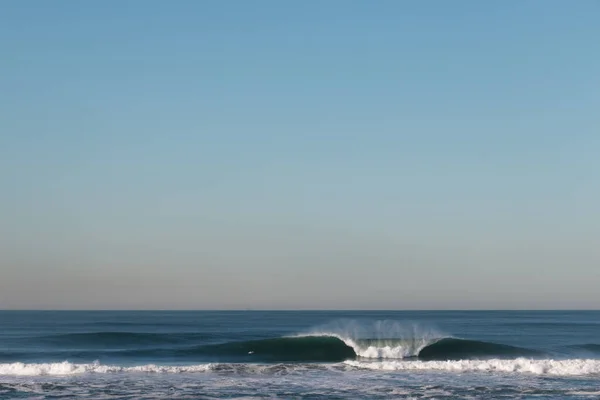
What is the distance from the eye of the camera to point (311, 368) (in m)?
32.0

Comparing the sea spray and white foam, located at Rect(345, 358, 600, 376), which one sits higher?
the sea spray

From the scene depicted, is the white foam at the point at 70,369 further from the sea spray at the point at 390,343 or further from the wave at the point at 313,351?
the sea spray at the point at 390,343

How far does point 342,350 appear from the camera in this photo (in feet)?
133

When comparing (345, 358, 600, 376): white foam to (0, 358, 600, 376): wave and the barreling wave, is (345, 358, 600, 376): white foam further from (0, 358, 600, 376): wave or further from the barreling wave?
the barreling wave

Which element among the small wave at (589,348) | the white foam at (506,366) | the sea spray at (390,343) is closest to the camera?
the white foam at (506,366)

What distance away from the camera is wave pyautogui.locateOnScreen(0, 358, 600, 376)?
31.2 metres

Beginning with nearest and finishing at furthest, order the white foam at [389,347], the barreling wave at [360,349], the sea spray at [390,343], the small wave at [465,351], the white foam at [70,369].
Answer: the white foam at [70,369] < the white foam at [389,347] < the sea spray at [390,343] < the barreling wave at [360,349] < the small wave at [465,351]

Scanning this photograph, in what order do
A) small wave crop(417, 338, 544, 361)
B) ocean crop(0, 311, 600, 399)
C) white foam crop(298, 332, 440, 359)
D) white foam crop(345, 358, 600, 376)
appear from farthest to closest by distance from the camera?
small wave crop(417, 338, 544, 361)
white foam crop(298, 332, 440, 359)
white foam crop(345, 358, 600, 376)
ocean crop(0, 311, 600, 399)

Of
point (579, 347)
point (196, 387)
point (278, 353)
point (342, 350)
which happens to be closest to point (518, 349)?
point (579, 347)

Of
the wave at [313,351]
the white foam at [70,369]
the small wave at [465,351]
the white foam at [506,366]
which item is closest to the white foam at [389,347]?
the wave at [313,351]

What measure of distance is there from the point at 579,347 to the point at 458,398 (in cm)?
2368

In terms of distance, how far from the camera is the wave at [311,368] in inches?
1229

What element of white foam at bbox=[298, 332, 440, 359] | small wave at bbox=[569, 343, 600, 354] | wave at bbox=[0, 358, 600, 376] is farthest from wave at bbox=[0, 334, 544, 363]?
wave at bbox=[0, 358, 600, 376]

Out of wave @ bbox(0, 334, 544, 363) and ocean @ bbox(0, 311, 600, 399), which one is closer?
ocean @ bbox(0, 311, 600, 399)
